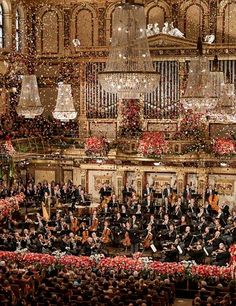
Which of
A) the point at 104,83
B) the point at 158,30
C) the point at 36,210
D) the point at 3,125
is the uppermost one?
the point at 158,30

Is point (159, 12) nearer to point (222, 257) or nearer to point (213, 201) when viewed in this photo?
point (213, 201)

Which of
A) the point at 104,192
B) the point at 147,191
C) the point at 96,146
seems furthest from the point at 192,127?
the point at 104,192

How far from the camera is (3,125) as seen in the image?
106ft

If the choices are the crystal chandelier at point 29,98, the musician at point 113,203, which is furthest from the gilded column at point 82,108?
the crystal chandelier at point 29,98

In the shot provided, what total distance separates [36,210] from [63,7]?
1169 centimetres

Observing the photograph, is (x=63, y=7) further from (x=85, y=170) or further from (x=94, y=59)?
(x=85, y=170)

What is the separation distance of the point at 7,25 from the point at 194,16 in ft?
32.3

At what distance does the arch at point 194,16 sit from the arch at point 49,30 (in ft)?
22.5

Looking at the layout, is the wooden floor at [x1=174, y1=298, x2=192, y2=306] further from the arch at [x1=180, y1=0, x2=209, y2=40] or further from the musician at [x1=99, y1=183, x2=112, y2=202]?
the arch at [x1=180, y1=0, x2=209, y2=40]

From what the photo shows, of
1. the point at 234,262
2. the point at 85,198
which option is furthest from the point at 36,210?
the point at 234,262

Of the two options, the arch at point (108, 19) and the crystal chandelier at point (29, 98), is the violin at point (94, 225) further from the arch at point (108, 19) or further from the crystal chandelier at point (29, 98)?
the arch at point (108, 19)

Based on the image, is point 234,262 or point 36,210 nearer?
point 234,262

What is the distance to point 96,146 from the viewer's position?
3216 cm

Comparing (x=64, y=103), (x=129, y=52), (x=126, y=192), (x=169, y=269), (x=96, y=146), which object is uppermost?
(x=129, y=52)
